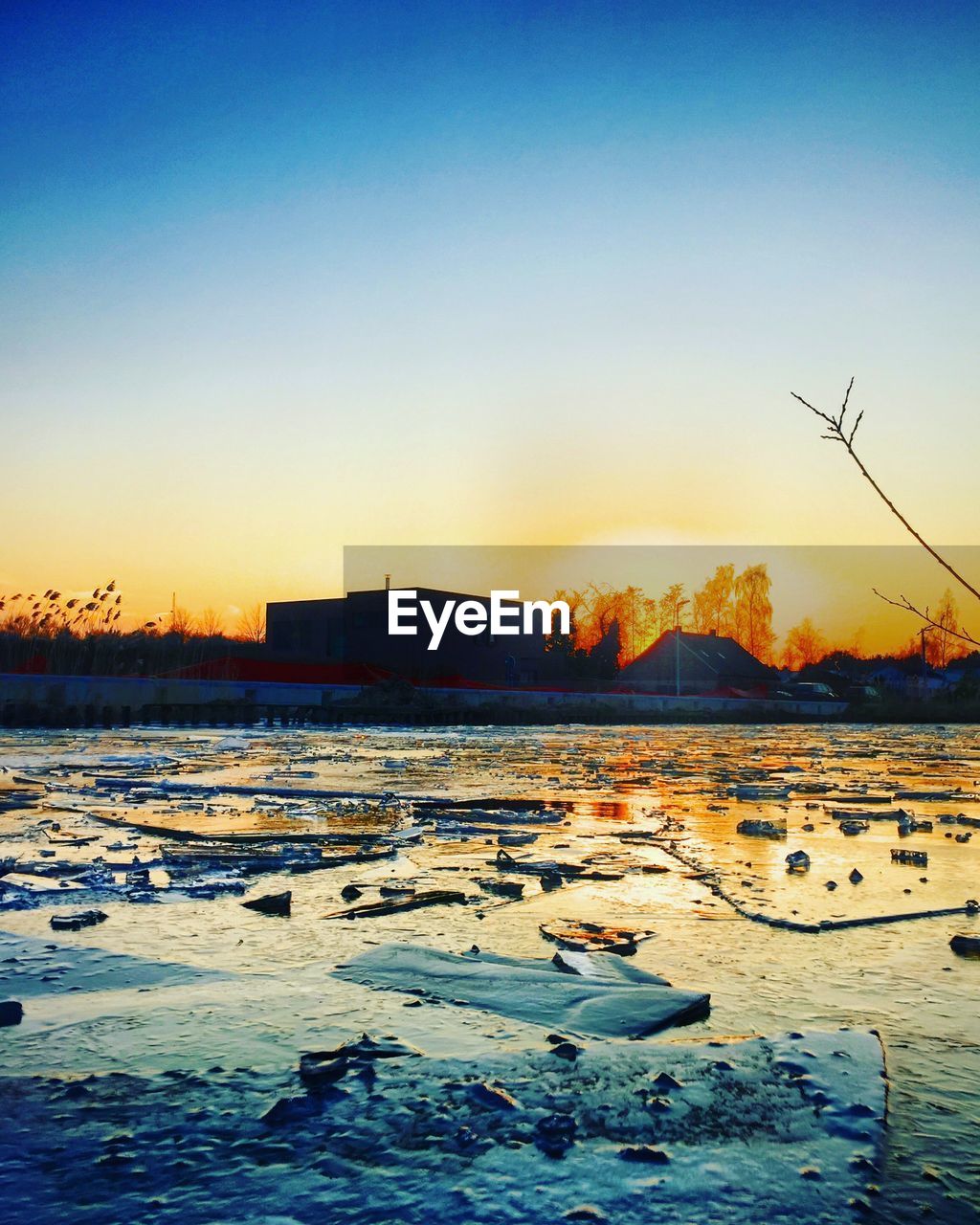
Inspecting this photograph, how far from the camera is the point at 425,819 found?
841 cm

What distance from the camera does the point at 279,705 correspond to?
108ft

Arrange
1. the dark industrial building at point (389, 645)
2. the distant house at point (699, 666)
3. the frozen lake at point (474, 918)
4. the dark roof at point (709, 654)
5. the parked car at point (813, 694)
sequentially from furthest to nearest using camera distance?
the dark roof at point (709, 654) → the distant house at point (699, 666) → the parked car at point (813, 694) → the dark industrial building at point (389, 645) → the frozen lake at point (474, 918)

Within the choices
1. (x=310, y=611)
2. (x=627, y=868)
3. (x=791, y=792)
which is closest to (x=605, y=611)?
(x=310, y=611)

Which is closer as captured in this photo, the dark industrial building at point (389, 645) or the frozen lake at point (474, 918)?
the frozen lake at point (474, 918)

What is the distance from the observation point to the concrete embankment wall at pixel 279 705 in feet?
→ 88.8

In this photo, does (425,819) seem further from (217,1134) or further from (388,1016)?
(217,1134)

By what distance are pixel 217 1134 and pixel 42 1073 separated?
678mm

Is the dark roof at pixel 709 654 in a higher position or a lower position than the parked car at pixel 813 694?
higher

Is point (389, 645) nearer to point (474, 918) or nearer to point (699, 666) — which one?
point (699, 666)

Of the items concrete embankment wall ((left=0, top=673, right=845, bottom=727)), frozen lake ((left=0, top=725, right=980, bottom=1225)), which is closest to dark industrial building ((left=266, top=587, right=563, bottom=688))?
concrete embankment wall ((left=0, top=673, right=845, bottom=727))

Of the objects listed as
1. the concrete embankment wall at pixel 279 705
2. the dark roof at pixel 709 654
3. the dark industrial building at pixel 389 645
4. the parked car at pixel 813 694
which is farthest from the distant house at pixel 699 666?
the concrete embankment wall at pixel 279 705

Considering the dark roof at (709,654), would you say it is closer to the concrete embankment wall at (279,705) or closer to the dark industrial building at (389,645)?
the dark industrial building at (389,645)

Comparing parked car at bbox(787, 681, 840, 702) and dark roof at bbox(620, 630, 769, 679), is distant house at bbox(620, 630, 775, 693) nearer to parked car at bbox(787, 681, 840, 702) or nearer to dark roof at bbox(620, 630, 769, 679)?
dark roof at bbox(620, 630, 769, 679)

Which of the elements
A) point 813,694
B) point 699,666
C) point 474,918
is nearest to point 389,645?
point 813,694
